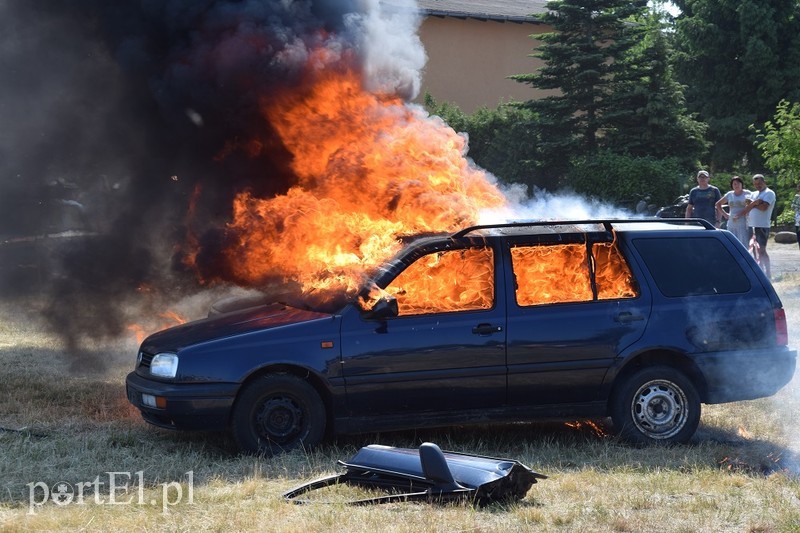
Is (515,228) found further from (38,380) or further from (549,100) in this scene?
(549,100)

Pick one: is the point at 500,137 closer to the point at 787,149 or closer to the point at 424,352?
the point at 787,149

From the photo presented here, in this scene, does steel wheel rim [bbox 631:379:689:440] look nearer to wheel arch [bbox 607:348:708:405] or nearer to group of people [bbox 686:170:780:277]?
wheel arch [bbox 607:348:708:405]

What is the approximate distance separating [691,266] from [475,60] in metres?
24.6

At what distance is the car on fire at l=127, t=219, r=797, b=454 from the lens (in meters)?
6.73

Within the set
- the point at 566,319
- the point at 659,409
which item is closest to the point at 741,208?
the point at 659,409

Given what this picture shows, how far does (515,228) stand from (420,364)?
1.30 metres

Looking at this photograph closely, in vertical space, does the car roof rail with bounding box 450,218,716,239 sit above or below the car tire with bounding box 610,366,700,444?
above

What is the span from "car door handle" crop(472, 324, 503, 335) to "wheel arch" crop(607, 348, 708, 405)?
39.1 inches

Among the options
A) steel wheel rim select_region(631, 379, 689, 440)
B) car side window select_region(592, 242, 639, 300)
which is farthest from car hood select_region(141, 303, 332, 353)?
steel wheel rim select_region(631, 379, 689, 440)

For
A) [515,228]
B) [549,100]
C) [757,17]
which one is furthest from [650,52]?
[515,228]

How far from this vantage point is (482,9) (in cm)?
3145

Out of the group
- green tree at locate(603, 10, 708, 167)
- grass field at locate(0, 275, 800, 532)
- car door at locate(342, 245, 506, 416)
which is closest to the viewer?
grass field at locate(0, 275, 800, 532)

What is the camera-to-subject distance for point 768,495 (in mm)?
5785

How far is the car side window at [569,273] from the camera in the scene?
7.11 meters
